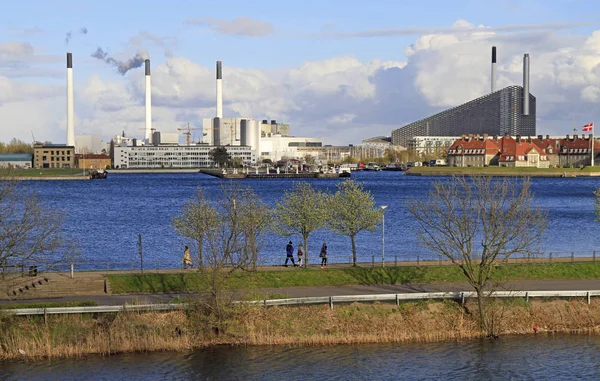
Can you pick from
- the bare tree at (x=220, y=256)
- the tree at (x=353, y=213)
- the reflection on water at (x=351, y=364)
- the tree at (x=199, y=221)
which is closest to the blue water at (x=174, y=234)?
the tree at (x=353, y=213)

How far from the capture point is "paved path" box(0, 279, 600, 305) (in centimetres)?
3153

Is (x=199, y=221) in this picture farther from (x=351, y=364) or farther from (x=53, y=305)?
(x=351, y=364)

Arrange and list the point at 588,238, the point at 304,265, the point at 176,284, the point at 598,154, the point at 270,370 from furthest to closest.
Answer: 1. the point at 598,154
2. the point at 588,238
3. the point at 304,265
4. the point at 176,284
5. the point at 270,370

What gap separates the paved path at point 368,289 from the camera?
31.5 metres

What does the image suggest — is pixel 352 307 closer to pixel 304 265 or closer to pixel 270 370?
pixel 270 370

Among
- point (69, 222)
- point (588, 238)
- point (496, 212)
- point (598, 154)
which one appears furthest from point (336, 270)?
point (598, 154)

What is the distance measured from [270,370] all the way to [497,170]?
468 feet

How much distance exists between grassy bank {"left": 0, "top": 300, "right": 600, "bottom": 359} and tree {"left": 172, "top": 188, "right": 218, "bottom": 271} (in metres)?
2.59

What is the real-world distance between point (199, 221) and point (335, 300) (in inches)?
253

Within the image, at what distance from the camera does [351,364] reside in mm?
27594

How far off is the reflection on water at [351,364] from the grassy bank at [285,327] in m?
0.44

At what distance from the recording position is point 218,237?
30.8m

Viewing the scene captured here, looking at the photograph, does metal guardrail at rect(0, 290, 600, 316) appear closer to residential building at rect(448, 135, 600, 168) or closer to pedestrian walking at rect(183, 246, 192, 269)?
pedestrian walking at rect(183, 246, 192, 269)

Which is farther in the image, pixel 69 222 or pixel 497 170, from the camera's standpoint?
pixel 497 170
